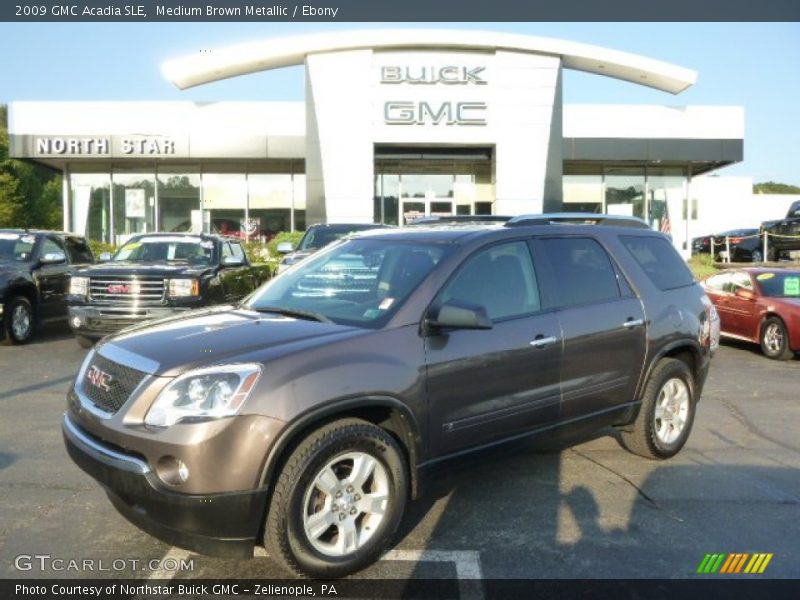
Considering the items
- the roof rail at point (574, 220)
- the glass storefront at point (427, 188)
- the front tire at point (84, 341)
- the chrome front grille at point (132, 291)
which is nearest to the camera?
the roof rail at point (574, 220)

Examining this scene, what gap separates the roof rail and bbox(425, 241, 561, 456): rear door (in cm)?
38

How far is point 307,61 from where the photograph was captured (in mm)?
23469

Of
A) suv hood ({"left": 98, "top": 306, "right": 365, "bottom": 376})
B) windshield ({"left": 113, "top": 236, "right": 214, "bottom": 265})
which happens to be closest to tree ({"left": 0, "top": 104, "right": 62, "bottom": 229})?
windshield ({"left": 113, "top": 236, "right": 214, "bottom": 265})

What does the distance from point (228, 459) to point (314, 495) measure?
0.52m

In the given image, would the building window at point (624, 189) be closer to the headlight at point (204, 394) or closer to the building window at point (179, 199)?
the building window at point (179, 199)

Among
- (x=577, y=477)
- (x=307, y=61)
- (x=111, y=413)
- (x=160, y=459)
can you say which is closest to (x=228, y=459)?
(x=160, y=459)

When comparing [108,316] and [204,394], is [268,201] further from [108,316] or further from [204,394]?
[204,394]

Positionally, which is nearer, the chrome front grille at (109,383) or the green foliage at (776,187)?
the chrome front grille at (109,383)

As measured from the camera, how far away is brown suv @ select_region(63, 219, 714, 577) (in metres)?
3.30

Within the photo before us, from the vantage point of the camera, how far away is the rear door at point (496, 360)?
3.99 metres

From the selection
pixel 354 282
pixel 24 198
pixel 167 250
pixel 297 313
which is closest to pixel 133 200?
pixel 167 250

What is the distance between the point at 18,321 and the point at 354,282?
8611 mm

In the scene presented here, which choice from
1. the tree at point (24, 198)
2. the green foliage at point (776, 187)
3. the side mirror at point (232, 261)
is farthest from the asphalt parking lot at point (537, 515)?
the green foliage at point (776, 187)

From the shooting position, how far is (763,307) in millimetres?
10977
